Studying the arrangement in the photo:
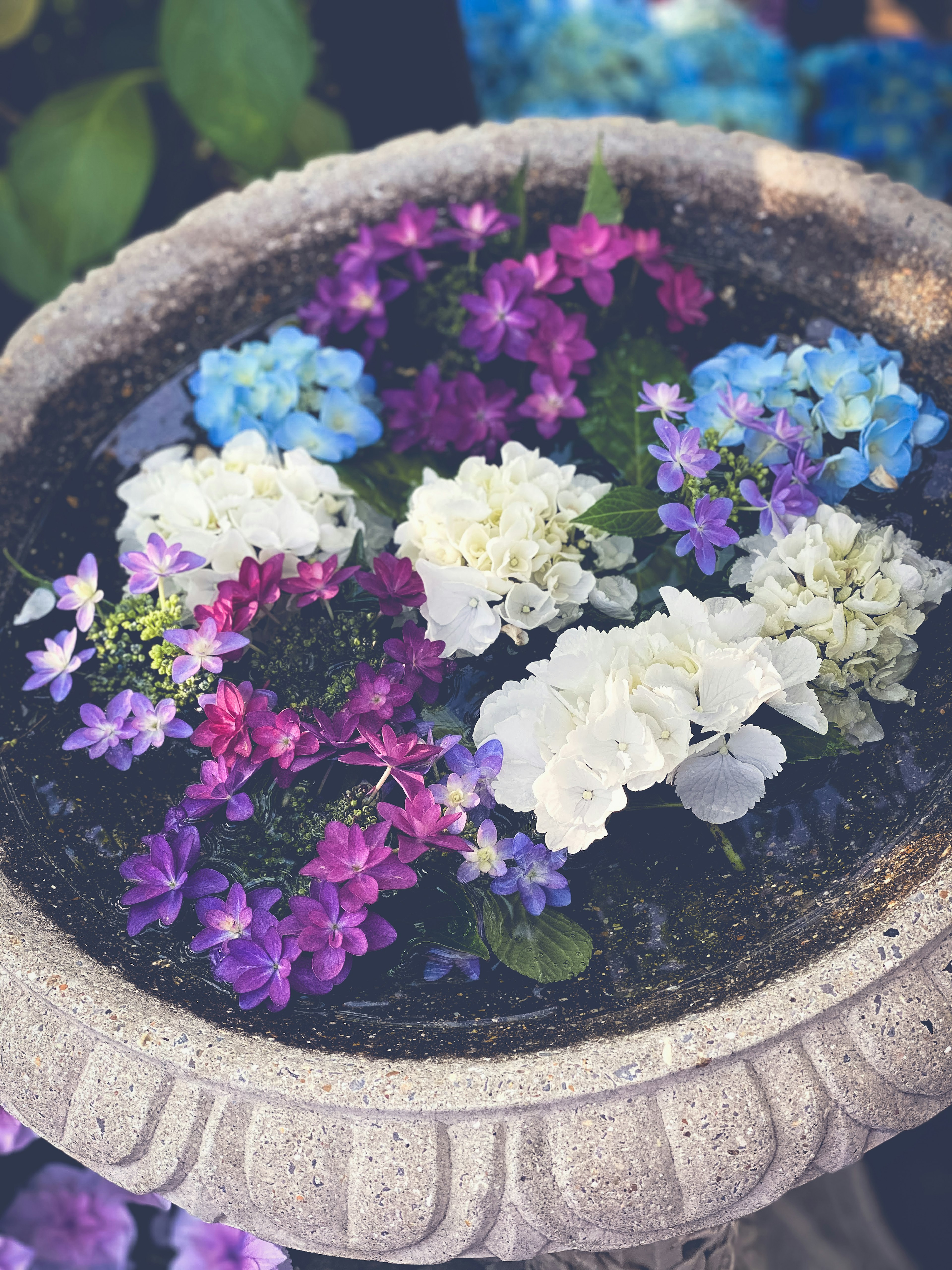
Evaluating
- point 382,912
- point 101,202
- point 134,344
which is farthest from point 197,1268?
point 101,202

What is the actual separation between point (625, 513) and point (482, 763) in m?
0.30

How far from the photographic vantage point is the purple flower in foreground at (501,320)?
122 centimetres

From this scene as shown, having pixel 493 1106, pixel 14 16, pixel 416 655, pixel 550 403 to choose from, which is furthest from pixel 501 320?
pixel 14 16

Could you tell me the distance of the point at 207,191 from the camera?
110 inches

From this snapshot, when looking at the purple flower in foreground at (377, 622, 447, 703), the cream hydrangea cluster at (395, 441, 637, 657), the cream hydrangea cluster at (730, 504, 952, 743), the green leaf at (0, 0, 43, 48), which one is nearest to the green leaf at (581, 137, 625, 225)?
the cream hydrangea cluster at (395, 441, 637, 657)

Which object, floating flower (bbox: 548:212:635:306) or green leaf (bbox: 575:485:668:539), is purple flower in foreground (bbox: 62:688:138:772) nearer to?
green leaf (bbox: 575:485:668:539)

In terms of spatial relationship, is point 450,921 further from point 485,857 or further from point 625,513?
point 625,513

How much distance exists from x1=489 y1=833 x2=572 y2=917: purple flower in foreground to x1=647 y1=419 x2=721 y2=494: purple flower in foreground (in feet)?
1.19

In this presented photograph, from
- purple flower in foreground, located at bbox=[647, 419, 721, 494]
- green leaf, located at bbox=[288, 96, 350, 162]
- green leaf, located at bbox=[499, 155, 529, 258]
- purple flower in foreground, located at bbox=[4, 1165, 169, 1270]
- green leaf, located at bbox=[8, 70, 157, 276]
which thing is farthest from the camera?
green leaf, located at bbox=[288, 96, 350, 162]

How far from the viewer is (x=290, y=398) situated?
4.05 ft

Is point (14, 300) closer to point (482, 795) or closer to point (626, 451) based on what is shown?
point (626, 451)

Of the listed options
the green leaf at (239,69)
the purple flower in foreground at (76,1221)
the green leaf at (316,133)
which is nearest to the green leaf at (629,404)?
the green leaf at (239,69)

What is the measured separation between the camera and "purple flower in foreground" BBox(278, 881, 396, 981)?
0.89m

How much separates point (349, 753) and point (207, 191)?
238 centimetres
